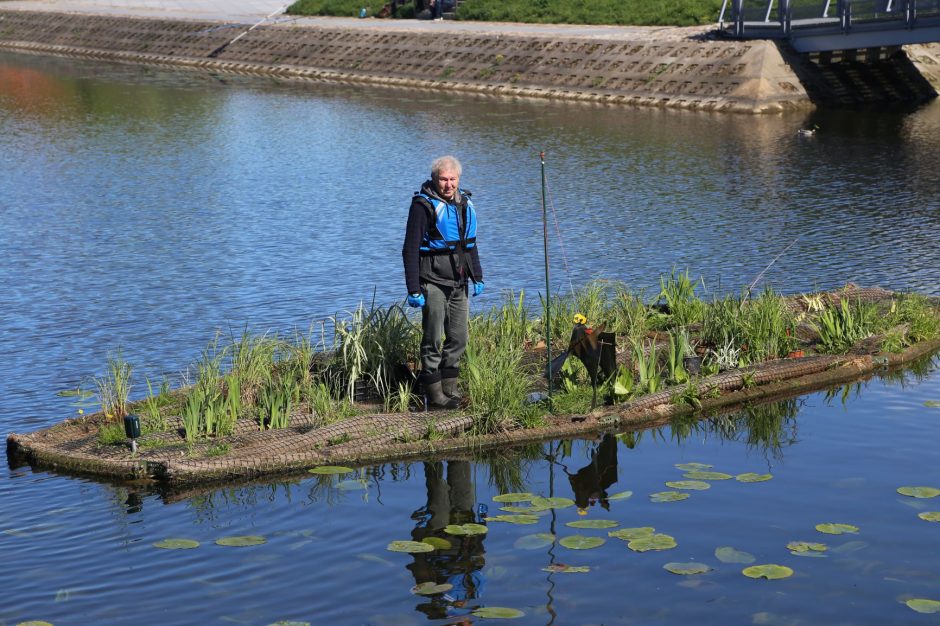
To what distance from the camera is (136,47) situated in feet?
196

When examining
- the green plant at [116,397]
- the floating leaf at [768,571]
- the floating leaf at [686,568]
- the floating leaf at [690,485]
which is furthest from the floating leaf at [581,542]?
the green plant at [116,397]

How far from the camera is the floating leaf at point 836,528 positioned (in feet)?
32.0

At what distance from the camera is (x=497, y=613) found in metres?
8.55

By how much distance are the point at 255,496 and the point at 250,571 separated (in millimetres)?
1533

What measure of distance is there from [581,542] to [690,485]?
1559 millimetres

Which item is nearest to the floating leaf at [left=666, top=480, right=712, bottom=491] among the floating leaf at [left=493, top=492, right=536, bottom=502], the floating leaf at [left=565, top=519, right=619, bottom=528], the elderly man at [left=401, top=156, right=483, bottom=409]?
the floating leaf at [left=565, top=519, right=619, bottom=528]

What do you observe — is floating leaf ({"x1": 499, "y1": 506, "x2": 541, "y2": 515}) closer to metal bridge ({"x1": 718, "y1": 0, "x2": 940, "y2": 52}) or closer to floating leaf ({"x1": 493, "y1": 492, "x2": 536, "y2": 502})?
floating leaf ({"x1": 493, "y1": 492, "x2": 536, "y2": 502})

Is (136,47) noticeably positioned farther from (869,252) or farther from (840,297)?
(840,297)

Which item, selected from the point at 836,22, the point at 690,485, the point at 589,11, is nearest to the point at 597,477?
the point at 690,485

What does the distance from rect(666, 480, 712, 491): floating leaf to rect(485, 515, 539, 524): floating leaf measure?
4.12ft

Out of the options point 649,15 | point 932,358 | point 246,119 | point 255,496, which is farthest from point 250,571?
point 649,15

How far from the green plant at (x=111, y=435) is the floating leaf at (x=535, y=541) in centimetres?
351

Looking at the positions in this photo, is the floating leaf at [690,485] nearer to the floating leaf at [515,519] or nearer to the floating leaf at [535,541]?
the floating leaf at [515,519]

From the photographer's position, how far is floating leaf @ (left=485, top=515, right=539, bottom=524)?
10188 mm
